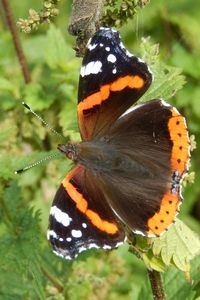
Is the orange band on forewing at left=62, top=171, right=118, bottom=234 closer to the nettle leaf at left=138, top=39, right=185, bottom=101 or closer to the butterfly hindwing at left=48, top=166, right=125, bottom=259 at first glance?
the butterfly hindwing at left=48, top=166, right=125, bottom=259

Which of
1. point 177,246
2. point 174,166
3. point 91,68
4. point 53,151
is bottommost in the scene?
point 177,246

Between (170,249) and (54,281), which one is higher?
(170,249)

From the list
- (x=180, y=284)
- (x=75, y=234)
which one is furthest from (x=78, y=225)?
(x=180, y=284)

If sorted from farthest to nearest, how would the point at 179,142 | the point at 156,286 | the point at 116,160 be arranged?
the point at 116,160, the point at 156,286, the point at 179,142

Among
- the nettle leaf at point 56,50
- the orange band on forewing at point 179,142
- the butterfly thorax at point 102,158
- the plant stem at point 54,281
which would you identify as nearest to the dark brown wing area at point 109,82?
the butterfly thorax at point 102,158

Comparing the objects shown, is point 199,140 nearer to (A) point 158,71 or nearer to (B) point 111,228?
(A) point 158,71

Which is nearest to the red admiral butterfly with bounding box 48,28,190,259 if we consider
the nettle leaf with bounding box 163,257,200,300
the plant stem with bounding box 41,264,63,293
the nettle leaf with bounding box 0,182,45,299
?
the nettle leaf with bounding box 0,182,45,299

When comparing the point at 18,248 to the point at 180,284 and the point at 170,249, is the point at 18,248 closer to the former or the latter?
the point at 180,284

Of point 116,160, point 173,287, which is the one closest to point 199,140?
point 173,287
